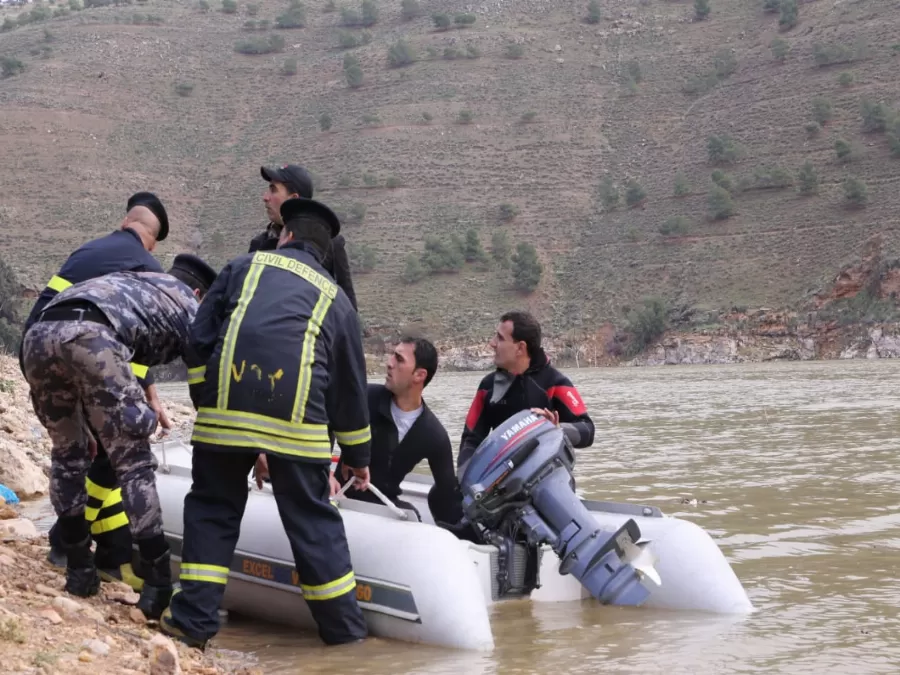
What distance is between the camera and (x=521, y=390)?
658 centimetres

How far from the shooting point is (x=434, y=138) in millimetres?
75938

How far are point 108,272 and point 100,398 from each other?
79 centimetres

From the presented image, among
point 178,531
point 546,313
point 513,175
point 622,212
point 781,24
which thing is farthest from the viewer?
point 781,24

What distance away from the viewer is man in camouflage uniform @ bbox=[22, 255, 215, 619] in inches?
199

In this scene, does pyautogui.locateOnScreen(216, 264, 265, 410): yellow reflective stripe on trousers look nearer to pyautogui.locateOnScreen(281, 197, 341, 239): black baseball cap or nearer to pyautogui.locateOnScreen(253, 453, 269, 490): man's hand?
pyautogui.locateOnScreen(253, 453, 269, 490): man's hand

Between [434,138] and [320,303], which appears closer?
[320,303]

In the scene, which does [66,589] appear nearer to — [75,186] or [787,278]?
[787,278]

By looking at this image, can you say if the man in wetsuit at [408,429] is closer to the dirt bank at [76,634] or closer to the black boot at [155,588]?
the black boot at [155,588]

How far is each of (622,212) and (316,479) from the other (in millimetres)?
62914

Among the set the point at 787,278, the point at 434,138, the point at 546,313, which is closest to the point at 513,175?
the point at 434,138

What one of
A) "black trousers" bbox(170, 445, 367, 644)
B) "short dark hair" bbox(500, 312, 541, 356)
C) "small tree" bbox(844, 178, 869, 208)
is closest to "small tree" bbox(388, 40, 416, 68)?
"small tree" bbox(844, 178, 869, 208)

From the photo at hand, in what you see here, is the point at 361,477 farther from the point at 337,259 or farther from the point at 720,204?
the point at 720,204

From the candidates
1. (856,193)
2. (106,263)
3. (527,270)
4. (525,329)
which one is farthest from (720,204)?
(106,263)

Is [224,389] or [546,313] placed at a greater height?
[224,389]
